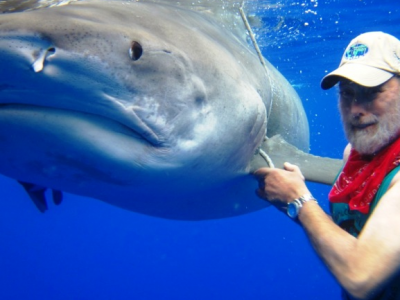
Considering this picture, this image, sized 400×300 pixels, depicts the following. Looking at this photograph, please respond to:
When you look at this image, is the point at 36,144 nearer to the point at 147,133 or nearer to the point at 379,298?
the point at 147,133

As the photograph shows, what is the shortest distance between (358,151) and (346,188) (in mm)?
257

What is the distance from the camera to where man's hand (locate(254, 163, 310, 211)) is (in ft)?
8.72

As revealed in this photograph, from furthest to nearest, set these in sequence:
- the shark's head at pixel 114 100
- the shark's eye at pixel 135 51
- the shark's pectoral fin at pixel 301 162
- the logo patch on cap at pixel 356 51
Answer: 1. the shark's pectoral fin at pixel 301 162
2. the logo patch on cap at pixel 356 51
3. the shark's eye at pixel 135 51
4. the shark's head at pixel 114 100

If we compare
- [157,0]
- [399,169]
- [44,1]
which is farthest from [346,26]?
[399,169]

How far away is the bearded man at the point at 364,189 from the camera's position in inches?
75.4

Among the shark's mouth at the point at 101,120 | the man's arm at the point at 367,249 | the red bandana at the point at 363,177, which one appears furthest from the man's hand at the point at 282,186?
the shark's mouth at the point at 101,120

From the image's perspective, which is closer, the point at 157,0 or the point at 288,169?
the point at 288,169

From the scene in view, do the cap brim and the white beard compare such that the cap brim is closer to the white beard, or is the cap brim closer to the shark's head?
the white beard

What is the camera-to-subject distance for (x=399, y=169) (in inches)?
85.5

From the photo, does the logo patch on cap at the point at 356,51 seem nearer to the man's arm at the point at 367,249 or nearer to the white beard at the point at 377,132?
the white beard at the point at 377,132

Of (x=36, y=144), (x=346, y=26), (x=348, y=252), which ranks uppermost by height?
(x=348, y=252)

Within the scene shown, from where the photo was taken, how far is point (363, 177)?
2.53 meters

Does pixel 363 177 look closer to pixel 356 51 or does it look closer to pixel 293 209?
pixel 293 209

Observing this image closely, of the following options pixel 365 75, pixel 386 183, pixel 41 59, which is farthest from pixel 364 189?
pixel 41 59
